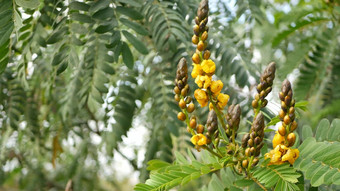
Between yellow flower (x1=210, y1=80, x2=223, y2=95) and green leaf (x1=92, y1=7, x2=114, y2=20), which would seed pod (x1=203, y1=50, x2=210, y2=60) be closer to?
yellow flower (x1=210, y1=80, x2=223, y2=95)

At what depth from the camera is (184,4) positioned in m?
1.26

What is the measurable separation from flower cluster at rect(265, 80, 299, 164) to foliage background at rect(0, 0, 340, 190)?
209mm

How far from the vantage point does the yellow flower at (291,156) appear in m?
0.78

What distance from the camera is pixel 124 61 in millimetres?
1098

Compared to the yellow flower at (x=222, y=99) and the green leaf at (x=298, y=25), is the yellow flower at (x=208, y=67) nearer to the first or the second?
the yellow flower at (x=222, y=99)

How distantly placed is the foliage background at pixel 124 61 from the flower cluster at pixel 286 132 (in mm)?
209

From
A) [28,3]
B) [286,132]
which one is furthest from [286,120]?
[28,3]

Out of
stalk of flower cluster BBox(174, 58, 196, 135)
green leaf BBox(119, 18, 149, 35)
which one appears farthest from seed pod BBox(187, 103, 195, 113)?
green leaf BBox(119, 18, 149, 35)

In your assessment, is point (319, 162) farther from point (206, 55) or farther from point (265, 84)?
point (206, 55)

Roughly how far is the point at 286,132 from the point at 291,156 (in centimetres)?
5

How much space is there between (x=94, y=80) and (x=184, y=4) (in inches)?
15.1

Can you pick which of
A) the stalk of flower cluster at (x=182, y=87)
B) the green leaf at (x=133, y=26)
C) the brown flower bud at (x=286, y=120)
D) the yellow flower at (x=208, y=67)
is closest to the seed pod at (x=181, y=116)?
the stalk of flower cluster at (x=182, y=87)

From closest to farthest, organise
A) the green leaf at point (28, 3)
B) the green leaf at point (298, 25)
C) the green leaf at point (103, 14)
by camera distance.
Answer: the green leaf at point (28, 3) < the green leaf at point (103, 14) < the green leaf at point (298, 25)

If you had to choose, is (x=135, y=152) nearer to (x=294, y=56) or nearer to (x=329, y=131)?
(x=294, y=56)
